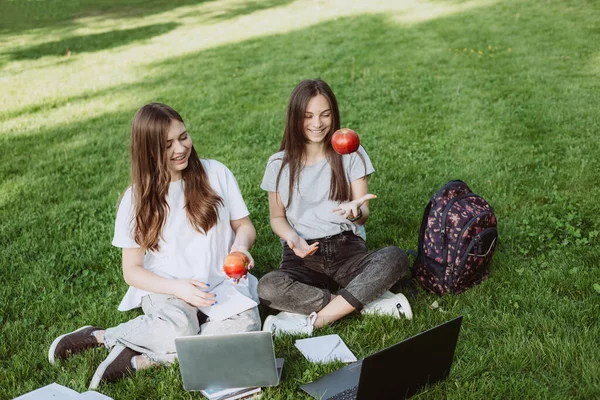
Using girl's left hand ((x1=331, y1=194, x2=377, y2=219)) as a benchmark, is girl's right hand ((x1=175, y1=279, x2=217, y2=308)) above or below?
below

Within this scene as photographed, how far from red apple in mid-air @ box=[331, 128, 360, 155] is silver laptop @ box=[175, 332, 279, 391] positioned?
1356 mm

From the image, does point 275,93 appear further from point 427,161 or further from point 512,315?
point 512,315

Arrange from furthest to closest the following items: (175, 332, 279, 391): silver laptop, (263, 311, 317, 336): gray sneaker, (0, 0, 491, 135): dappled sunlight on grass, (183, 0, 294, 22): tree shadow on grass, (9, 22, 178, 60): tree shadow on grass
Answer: (183, 0, 294, 22): tree shadow on grass, (9, 22, 178, 60): tree shadow on grass, (0, 0, 491, 135): dappled sunlight on grass, (263, 311, 317, 336): gray sneaker, (175, 332, 279, 391): silver laptop

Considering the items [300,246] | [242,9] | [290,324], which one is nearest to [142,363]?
[290,324]

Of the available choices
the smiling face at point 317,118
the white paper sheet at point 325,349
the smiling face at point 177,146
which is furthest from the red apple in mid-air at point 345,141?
the white paper sheet at point 325,349

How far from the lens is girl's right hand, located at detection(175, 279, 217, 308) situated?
294 centimetres

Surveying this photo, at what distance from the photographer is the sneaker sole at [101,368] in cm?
284

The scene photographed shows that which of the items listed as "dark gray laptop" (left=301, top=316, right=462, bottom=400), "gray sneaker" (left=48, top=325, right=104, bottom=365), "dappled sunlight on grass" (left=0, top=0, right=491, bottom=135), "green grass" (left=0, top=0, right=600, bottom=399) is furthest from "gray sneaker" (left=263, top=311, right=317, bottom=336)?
"dappled sunlight on grass" (left=0, top=0, right=491, bottom=135)

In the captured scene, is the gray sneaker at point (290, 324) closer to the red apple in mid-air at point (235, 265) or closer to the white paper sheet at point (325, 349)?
the white paper sheet at point (325, 349)

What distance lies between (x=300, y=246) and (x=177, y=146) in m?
0.91

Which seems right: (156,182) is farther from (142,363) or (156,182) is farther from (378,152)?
(378,152)

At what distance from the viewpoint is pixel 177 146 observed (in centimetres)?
314

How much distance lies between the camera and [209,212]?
3.27 meters

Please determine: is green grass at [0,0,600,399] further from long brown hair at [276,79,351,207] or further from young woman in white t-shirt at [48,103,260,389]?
long brown hair at [276,79,351,207]
